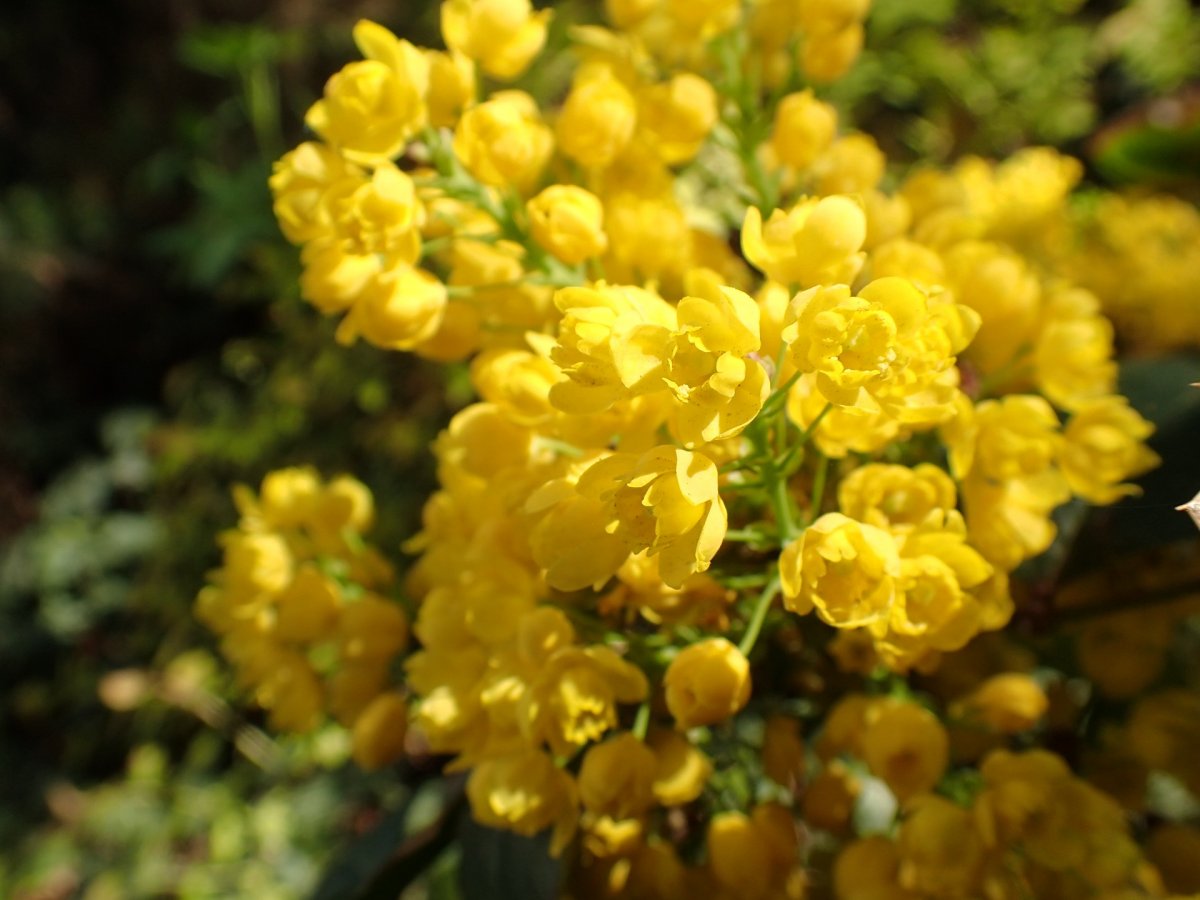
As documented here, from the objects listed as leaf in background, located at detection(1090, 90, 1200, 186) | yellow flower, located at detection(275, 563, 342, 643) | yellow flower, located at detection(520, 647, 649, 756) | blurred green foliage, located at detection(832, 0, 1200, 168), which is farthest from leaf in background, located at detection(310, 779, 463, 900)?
blurred green foliage, located at detection(832, 0, 1200, 168)

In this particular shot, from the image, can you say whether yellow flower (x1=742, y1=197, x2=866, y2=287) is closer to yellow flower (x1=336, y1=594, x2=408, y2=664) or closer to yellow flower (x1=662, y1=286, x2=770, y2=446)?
yellow flower (x1=662, y1=286, x2=770, y2=446)

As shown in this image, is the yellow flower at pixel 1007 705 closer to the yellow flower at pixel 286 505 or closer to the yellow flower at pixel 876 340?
the yellow flower at pixel 876 340

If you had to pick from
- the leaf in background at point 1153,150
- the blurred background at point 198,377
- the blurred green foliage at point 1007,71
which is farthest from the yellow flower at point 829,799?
the blurred green foliage at point 1007,71

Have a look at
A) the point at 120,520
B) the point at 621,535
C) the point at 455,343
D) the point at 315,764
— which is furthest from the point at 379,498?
the point at 621,535

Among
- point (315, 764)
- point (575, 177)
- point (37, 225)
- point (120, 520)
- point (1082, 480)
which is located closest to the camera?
point (1082, 480)

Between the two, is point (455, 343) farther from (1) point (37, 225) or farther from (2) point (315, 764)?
(1) point (37, 225)

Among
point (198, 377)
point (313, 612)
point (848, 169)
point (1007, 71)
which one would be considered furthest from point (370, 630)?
point (1007, 71)
